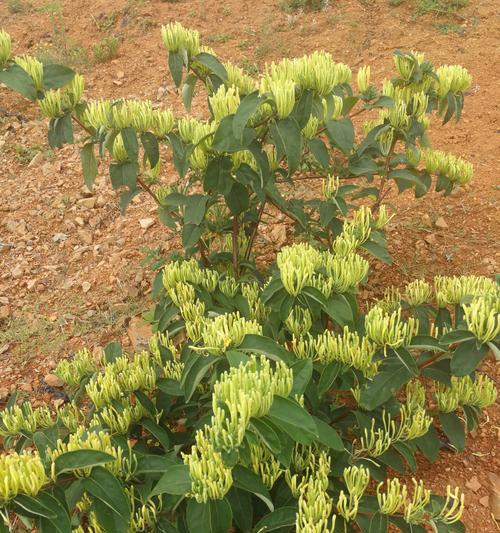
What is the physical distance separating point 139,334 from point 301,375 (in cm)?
177

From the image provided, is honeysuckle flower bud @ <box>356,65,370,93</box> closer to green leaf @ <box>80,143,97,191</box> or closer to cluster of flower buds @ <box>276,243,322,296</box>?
cluster of flower buds @ <box>276,243,322,296</box>

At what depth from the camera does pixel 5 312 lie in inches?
136

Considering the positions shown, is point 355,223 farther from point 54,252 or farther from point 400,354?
point 54,252

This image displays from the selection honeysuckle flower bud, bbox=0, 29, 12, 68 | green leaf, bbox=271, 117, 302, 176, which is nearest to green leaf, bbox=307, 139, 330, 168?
green leaf, bbox=271, 117, 302, 176

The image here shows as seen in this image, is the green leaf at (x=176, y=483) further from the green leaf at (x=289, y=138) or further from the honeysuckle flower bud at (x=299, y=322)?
the green leaf at (x=289, y=138)

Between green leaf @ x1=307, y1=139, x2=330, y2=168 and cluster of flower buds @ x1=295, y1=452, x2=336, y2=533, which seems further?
green leaf @ x1=307, y1=139, x2=330, y2=168

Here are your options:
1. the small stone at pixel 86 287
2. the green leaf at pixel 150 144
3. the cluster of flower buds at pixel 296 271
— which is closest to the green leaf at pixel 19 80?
the green leaf at pixel 150 144

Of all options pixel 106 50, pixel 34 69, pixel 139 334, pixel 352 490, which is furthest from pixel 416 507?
pixel 106 50

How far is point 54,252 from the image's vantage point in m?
3.90

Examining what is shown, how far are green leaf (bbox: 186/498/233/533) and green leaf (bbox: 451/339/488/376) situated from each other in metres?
0.62

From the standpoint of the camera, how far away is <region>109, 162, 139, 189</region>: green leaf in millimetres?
2090

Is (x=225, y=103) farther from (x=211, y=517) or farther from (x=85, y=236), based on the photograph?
(x=85, y=236)

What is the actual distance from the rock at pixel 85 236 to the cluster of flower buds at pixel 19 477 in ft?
9.56

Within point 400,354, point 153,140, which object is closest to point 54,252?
point 153,140
